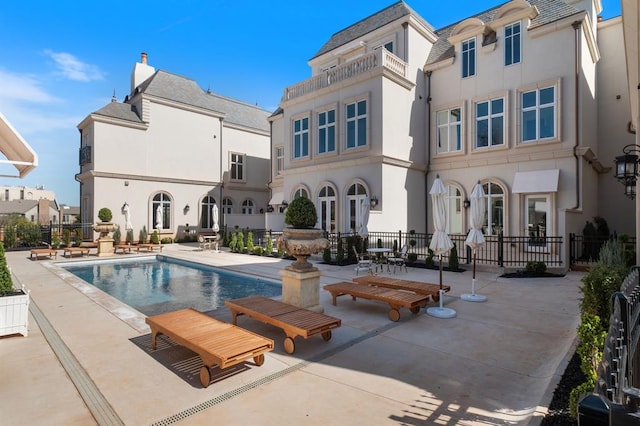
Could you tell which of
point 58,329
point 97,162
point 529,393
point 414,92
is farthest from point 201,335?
point 97,162

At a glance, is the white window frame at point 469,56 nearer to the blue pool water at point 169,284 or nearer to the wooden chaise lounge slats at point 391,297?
the blue pool water at point 169,284

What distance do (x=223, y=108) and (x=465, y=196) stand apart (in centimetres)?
2215

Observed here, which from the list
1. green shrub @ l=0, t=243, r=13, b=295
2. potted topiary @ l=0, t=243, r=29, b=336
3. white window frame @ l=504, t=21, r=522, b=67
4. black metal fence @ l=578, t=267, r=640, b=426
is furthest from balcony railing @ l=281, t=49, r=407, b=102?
black metal fence @ l=578, t=267, r=640, b=426

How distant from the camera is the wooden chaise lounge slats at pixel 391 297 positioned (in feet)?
22.7

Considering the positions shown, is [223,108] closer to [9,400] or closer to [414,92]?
[414,92]

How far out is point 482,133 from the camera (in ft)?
60.6

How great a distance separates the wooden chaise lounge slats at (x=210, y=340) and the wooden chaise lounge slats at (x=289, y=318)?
558 millimetres

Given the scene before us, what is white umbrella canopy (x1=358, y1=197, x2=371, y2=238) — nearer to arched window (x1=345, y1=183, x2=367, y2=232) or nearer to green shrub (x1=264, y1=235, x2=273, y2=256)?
arched window (x1=345, y1=183, x2=367, y2=232)

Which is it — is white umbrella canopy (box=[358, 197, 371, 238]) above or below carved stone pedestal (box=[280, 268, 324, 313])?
above

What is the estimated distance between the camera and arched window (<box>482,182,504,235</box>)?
1764cm

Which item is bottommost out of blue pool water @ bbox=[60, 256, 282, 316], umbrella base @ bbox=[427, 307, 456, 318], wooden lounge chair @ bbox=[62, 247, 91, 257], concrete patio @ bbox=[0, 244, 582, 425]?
blue pool water @ bbox=[60, 256, 282, 316]

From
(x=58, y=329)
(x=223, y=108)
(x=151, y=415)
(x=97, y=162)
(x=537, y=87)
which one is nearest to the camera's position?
(x=151, y=415)

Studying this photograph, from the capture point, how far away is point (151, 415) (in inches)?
142

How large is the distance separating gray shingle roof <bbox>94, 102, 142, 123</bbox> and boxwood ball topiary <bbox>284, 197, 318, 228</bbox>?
21.9 metres
